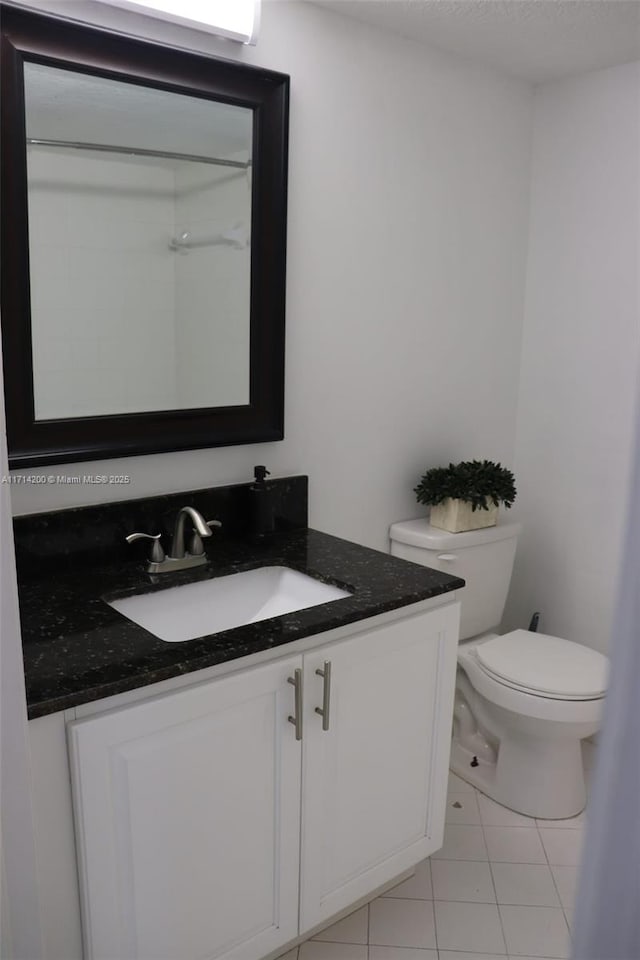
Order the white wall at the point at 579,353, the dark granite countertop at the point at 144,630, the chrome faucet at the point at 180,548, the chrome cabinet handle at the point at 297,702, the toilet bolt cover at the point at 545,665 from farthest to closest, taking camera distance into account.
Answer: the white wall at the point at 579,353
the toilet bolt cover at the point at 545,665
the chrome faucet at the point at 180,548
the chrome cabinet handle at the point at 297,702
the dark granite countertop at the point at 144,630

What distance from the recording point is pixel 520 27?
2.07m

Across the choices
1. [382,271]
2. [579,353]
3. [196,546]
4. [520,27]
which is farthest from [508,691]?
[520,27]

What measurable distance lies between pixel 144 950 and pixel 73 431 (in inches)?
39.7

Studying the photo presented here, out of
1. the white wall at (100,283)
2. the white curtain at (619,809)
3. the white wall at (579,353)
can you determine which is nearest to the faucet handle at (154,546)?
the white wall at (100,283)

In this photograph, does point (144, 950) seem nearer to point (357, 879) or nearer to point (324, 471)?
point (357, 879)

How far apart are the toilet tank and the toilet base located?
37 centimetres

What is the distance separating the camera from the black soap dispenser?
2016 mm

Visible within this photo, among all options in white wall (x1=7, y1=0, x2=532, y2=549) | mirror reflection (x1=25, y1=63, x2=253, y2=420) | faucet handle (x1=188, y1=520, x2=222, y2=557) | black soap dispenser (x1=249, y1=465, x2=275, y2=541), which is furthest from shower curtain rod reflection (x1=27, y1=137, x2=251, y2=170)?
faucet handle (x1=188, y1=520, x2=222, y2=557)

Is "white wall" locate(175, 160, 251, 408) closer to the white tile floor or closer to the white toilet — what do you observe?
the white toilet

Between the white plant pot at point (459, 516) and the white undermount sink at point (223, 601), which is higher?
the white plant pot at point (459, 516)

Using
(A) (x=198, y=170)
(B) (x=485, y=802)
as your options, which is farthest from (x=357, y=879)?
(A) (x=198, y=170)

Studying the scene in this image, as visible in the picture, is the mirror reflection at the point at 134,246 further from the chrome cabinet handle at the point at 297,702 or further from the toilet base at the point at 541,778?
the toilet base at the point at 541,778

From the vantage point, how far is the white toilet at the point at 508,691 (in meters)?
2.14

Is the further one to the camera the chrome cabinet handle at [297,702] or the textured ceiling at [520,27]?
the textured ceiling at [520,27]
